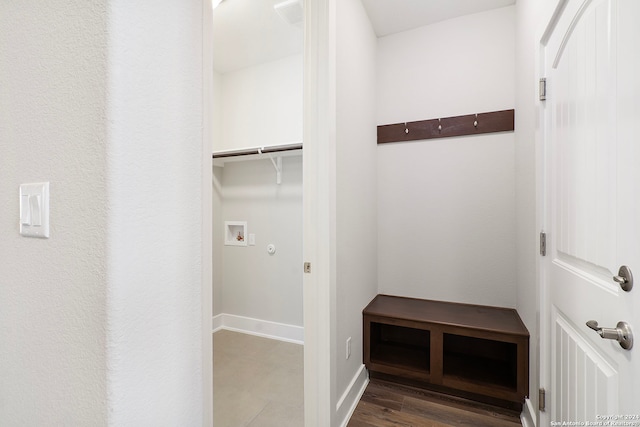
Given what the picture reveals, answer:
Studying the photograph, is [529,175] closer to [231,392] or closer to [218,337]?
[231,392]

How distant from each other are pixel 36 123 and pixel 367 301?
198cm

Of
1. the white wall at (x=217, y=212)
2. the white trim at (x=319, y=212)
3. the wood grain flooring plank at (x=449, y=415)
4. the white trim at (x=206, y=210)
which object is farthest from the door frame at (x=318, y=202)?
the white wall at (x=217, y=212)

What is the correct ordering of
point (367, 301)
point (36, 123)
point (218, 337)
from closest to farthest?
point (36, 123) → point (367, 301) → point (218, 337)

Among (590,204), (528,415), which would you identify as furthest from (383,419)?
(590,204)

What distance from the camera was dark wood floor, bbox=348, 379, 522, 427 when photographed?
162 centimetres

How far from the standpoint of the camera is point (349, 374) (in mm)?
1738

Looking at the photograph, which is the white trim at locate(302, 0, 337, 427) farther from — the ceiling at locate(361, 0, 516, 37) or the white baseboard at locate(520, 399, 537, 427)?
the white baseboard at locate(520, 399, 537, 427)

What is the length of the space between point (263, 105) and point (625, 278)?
2801 mm

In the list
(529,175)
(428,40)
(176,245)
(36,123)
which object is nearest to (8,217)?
(36,123)

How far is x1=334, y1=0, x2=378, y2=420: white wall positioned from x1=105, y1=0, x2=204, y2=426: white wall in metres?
0.90

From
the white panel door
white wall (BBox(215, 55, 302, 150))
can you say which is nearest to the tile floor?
the white panel door

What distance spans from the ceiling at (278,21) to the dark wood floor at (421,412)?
107 inches

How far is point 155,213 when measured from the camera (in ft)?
2.05

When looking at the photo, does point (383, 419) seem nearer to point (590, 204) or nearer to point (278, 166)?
point (590, 204)
